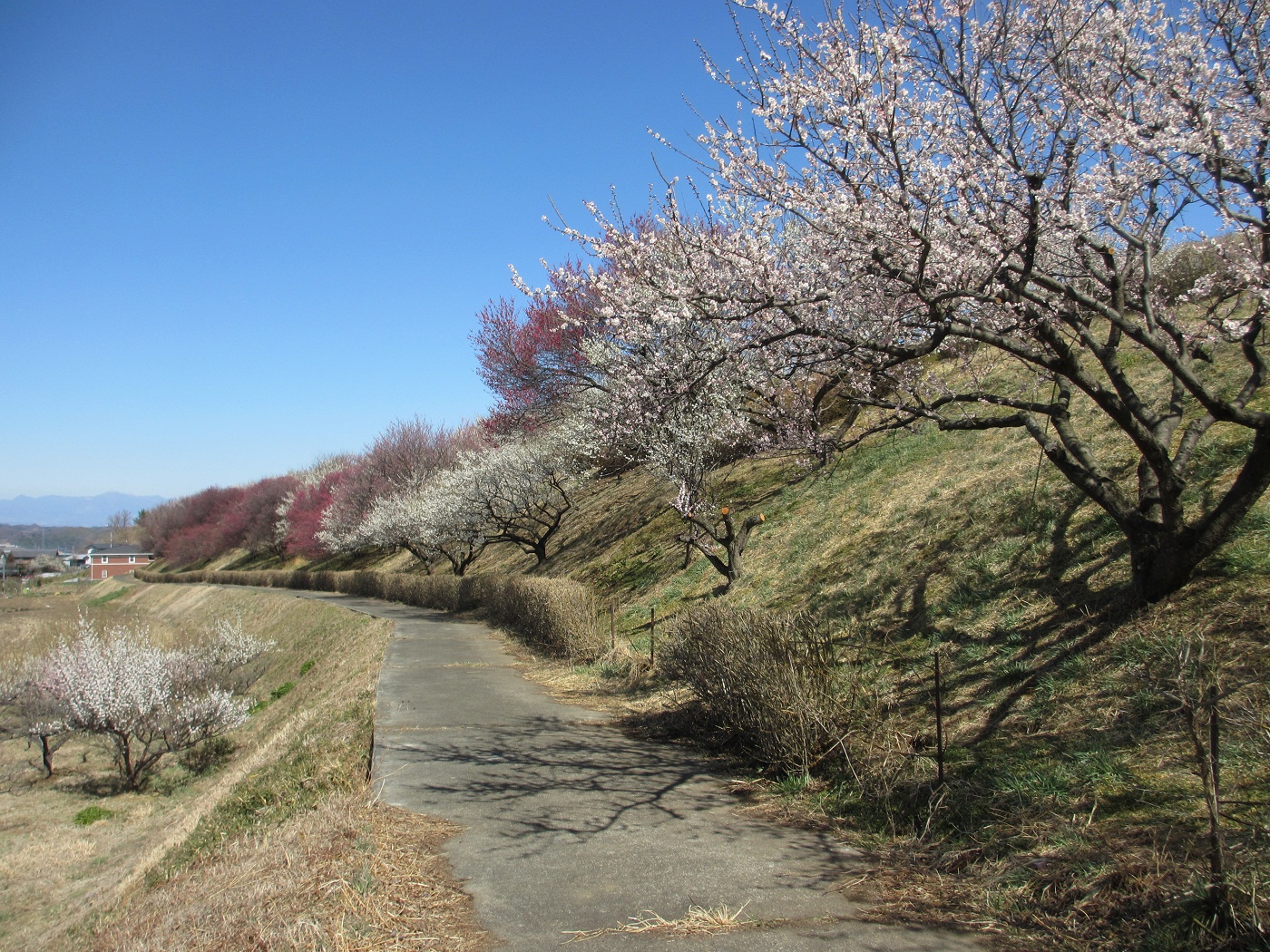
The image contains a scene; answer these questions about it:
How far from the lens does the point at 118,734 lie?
1823 centimetres

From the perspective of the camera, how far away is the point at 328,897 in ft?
13.0

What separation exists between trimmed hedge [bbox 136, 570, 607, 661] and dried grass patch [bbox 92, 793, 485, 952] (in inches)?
290

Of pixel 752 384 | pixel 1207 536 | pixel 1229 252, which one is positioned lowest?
pixel 1207 536

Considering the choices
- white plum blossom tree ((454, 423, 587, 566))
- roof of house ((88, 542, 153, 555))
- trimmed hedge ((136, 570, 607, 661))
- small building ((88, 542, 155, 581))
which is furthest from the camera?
roof of house ((88, 542, 153, 555))

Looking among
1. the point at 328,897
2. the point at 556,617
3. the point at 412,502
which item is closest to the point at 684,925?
the point at 328,897

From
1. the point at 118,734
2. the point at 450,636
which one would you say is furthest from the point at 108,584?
the point at 450,636

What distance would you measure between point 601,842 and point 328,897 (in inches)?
60.0

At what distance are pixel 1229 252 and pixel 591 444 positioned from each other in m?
15.0

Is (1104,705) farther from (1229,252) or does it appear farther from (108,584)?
(108,584)

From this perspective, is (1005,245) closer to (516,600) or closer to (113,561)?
(516,600)

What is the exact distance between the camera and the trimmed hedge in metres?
12.9

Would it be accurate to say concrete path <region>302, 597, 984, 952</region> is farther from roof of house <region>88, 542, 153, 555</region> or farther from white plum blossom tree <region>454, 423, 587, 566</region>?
roof of house <region>88, 542, 153, 555</region>

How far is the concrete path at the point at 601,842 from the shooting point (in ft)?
11.9

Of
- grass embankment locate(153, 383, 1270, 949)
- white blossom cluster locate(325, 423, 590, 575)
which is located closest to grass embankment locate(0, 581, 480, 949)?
grass embankment locate(153, 383, 1270, 949)
